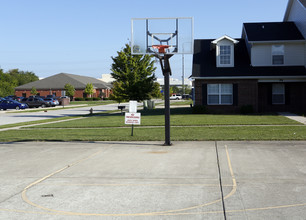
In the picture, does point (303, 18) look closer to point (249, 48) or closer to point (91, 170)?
point (249, 48)

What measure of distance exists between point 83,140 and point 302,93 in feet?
67.1

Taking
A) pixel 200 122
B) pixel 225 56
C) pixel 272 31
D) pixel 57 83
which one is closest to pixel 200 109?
pixel 225 56

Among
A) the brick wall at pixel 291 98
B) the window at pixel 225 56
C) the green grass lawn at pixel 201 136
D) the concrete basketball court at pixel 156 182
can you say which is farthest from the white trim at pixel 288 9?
the concrete basketball court at pixel 156 182

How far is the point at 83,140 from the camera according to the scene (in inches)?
616

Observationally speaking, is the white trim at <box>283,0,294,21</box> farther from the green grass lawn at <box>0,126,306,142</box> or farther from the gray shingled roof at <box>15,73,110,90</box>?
the gray shingled roof at <box>15,73,110,90</box>

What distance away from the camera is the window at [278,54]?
96.2 feet

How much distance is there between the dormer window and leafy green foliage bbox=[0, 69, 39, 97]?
55.6 meters

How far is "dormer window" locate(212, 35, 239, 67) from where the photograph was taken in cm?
2945

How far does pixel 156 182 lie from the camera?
820 centimetres

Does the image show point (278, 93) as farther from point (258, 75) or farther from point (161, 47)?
point (161, 47)

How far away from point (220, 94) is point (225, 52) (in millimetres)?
3640

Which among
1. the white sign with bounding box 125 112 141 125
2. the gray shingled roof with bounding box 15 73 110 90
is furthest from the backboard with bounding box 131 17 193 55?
the gray shingled roof with bounding box 15 73 110 90

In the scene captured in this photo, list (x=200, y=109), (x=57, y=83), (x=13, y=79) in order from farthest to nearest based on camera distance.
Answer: (x=13, y=79) < (x=57, y=83) < (x=200, y=109)

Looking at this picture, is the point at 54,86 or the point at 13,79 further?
the point at 13,79
